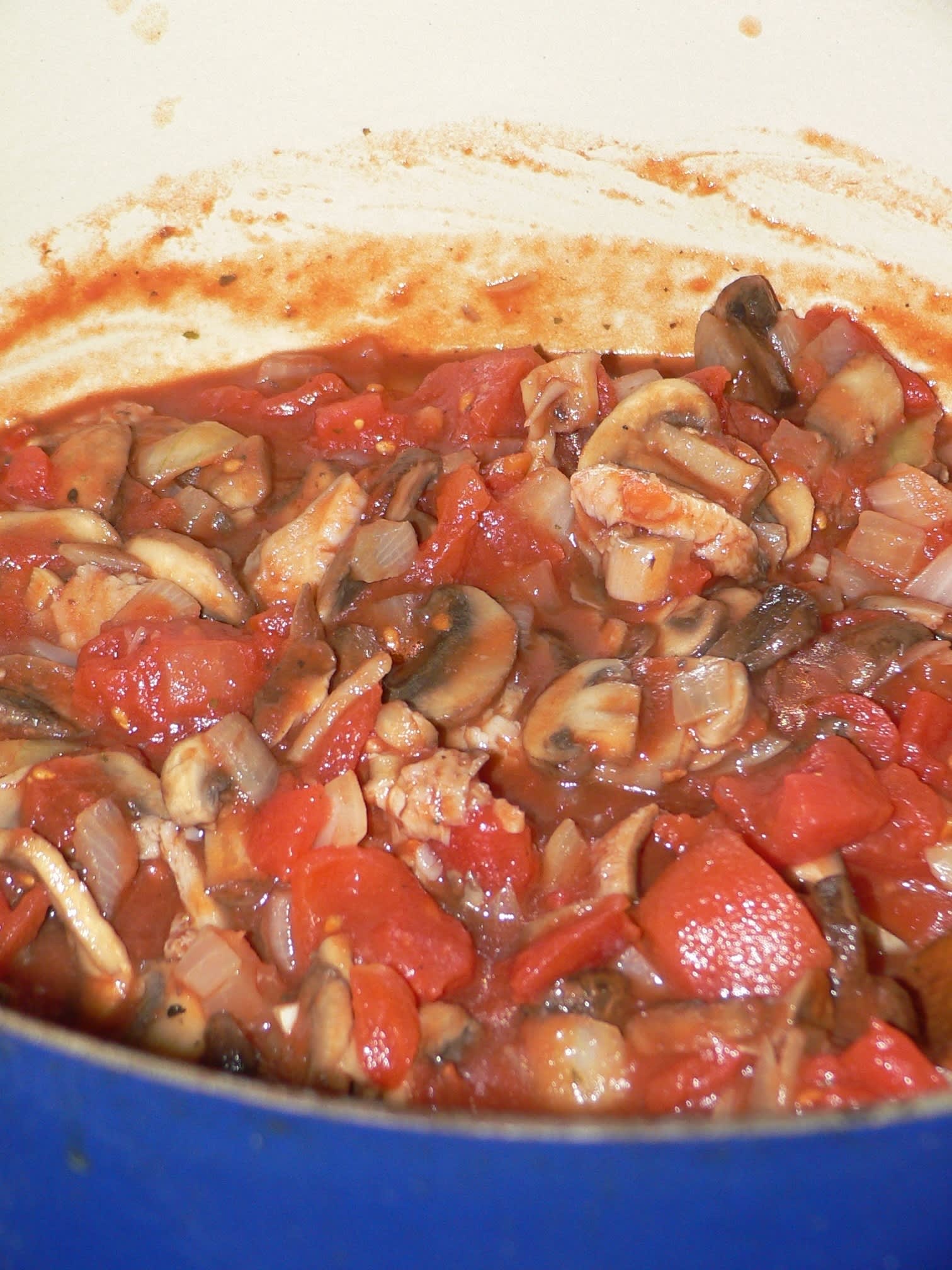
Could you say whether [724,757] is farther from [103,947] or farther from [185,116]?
[185,116]

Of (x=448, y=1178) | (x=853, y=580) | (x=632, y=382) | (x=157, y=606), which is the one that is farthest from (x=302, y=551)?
(x=448, y=1178)

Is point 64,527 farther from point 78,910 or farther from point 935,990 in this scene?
point 935,990

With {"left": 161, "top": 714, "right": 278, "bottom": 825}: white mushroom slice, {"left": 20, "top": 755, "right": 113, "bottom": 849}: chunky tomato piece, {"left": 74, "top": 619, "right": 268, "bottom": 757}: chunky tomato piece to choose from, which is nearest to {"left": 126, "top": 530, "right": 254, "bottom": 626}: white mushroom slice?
{"left": 74, "top": 619, "right": 268, "bottom": 757}: chunky tomato piece

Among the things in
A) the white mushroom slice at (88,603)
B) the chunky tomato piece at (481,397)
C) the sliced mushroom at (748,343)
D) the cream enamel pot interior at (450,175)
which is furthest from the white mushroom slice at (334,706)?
the cream enamel pot interior at (450,175)

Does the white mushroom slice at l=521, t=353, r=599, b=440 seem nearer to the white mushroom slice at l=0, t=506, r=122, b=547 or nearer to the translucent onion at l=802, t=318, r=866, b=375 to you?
the translucent onion at l=802, t=318, r=866, b=375

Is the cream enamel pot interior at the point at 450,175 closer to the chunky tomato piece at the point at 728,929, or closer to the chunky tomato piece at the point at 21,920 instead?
the chunky tomato piece at the point at 21,920

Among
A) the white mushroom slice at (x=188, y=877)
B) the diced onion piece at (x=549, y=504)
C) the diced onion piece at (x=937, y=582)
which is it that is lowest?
the white mushroom slice at (x=188, y=877)
